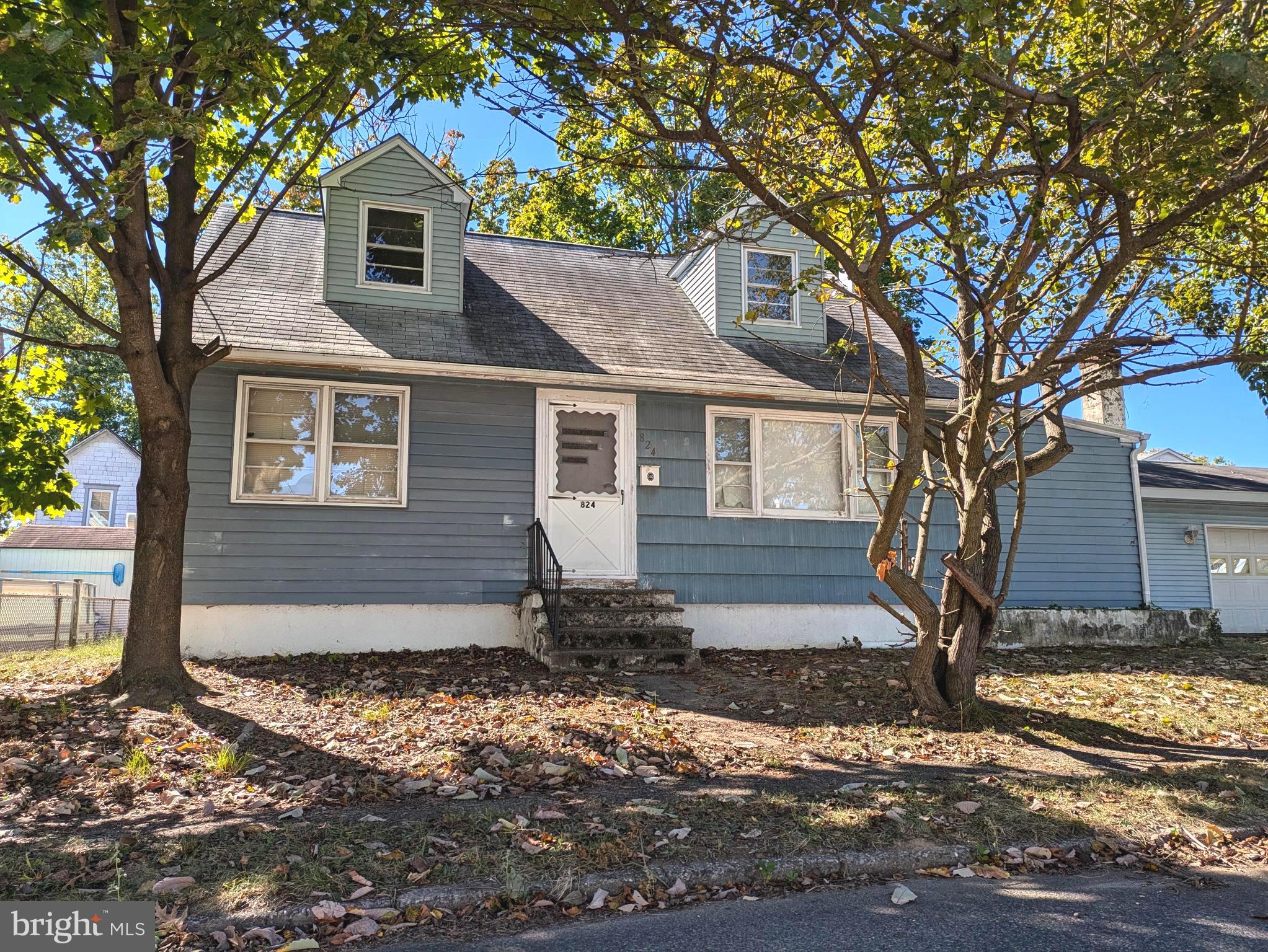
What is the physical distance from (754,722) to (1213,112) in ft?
17.2

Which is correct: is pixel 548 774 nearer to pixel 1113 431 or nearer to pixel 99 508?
pixel 1113 431

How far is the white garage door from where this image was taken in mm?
15758

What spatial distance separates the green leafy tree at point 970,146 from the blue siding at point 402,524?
3755mm

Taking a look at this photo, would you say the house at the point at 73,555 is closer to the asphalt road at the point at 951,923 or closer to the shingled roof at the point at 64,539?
the shingled roof at the point at 64,539

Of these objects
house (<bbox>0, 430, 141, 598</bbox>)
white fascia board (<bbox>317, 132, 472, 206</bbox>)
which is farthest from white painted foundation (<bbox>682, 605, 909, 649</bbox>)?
house (<bbox>0, 430, 141, 598</bbox>)

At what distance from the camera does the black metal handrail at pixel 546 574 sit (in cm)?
874

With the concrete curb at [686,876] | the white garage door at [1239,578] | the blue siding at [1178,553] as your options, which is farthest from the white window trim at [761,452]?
the white garage door at [1239,578]

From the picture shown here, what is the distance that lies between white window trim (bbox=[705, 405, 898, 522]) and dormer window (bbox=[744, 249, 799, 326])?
69.2 inches

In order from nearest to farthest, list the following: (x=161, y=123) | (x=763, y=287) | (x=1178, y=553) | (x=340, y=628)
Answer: (x=161, y=123) → (x=340, y=628) → (x=763, y=287) → (x=1178, y=553)

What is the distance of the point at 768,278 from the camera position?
12.6 m

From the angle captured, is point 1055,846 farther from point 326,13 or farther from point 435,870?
point 326,13

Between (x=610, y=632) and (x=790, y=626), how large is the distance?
3131 millimetres

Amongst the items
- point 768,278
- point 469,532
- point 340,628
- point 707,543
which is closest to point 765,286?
point 768,278

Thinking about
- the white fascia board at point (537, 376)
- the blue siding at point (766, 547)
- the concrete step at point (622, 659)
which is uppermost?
the white fascia board at point (537, 376)
